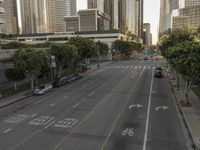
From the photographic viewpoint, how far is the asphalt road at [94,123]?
18938 mm

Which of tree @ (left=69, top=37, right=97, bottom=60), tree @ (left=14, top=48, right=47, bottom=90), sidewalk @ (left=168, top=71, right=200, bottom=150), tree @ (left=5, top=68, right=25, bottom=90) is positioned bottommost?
sidewalk @ (left=168, top=71, right=200, bottom=150)

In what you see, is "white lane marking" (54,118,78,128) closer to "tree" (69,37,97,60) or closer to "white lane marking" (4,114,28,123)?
"white lane marking" (4,114,28,123)

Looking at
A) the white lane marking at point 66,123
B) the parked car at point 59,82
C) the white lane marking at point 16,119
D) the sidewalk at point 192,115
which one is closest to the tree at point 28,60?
the parked car at point 59,82

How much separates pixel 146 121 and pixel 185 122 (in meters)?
3.55

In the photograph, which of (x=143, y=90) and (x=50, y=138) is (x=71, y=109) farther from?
(x=143, y=90)

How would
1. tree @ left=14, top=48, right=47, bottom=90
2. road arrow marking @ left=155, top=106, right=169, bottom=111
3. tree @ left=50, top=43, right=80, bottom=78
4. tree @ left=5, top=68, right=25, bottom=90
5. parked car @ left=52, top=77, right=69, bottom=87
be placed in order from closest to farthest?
road arrow marking @ left=155, top=106, right=169, bottom=111, tree @ left=14, top=48, right=47, bottom=90, tree @ left=5, top=68, right=25, bottom=90, parked car @ left=52, top=77, right=69, bottom=87, tree @ left=50, top=43, right=80, bottom=78

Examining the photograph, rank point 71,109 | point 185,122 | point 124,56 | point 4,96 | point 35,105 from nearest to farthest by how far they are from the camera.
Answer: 1. point 185,122
2. point 71,109
3. point 35,105
4. point 4,96
5. point 124,56

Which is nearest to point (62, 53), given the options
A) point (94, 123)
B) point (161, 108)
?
point (161, 108)

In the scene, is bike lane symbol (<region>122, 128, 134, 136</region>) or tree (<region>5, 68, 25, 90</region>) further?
tree (<region>5, 68, 25, 90</region>)

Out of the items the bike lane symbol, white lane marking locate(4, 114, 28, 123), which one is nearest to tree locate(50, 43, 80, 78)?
white lane marking locate(4, 114, 28, 123)

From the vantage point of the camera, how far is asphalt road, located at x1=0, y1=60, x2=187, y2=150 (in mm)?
18938

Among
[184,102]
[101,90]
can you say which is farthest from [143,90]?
[184,102]

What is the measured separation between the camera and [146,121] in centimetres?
2398

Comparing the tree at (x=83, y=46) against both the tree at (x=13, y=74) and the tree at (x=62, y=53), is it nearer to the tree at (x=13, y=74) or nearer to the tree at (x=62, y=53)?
the tree at (x=62, y=53)
